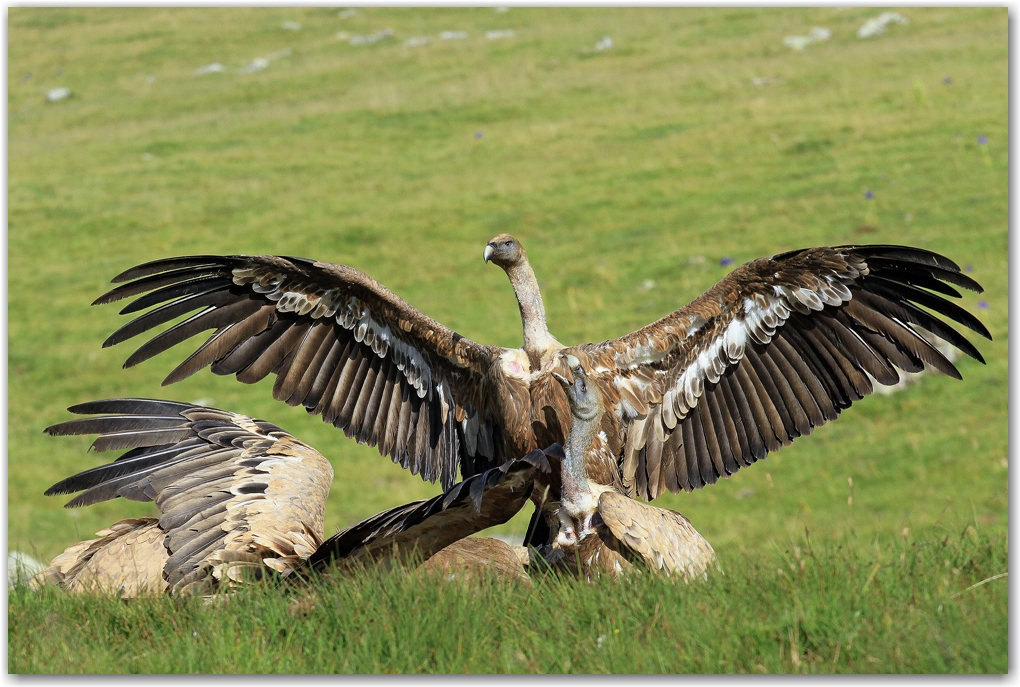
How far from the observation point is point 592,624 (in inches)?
178

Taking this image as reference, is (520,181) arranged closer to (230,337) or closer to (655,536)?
(230,337)

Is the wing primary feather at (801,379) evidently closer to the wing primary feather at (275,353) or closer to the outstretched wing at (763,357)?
the outstretched wing at (763,357)

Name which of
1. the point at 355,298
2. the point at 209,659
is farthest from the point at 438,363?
the point at 209,659

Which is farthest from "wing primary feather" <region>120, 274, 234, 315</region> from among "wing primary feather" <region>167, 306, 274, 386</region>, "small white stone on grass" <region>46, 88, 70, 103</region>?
"small white stone on grass" <region>46, 88, 70, 103</region>

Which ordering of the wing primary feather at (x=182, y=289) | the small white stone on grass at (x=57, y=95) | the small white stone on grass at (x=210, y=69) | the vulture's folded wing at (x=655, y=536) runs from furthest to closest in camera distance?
the small white stone on grass at (x=210, y=69) → the small white stone on grass at (x=57, y=95) → the wing primary feather at (x=182, y=289) → the vulture's folded wing at (x=655, y=536)

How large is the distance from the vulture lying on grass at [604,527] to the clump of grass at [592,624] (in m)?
0.47

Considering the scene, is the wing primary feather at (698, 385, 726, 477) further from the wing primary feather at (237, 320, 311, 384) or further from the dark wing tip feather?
the dark wing tip feather

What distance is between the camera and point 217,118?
38.2 metres

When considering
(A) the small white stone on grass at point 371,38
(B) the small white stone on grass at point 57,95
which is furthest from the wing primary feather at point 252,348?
(A) the small white stone on grass at point 371,38

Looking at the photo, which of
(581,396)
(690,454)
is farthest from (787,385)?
(581,396)

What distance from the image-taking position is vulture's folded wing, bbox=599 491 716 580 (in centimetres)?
546

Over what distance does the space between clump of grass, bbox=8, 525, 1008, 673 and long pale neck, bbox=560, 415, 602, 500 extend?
951mm

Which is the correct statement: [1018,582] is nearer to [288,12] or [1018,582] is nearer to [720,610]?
[720,610]

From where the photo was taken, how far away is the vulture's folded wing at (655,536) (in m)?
5.46
